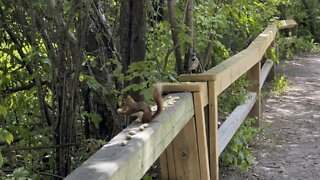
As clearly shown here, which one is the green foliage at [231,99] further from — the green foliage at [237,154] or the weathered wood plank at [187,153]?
the weathered wood plank at [187,153]

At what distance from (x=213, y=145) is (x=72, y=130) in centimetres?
110

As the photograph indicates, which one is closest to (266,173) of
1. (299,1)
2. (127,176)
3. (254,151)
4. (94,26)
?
(254,151)

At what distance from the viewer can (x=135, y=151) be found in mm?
2516

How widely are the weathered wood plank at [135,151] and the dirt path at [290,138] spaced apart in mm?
1915

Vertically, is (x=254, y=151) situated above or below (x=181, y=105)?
below

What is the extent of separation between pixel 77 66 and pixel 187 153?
960 millimetres

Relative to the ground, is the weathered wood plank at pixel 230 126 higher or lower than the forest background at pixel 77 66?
lower

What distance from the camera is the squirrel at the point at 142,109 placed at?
303cm

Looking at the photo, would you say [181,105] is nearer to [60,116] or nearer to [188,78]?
[188,78]

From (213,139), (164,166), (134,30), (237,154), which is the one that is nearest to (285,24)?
(237,154)

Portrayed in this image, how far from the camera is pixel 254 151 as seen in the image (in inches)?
239

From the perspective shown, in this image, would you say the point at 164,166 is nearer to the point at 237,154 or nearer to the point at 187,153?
the point at 187,153

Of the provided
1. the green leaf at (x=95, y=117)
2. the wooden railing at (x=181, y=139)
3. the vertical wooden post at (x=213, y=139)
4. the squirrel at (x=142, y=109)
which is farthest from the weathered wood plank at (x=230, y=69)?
the squirrel at (x=142, y=109)

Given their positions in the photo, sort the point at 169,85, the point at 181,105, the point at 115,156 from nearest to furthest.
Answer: the point at 115,156
the point at 181,105
the point at 169,85
